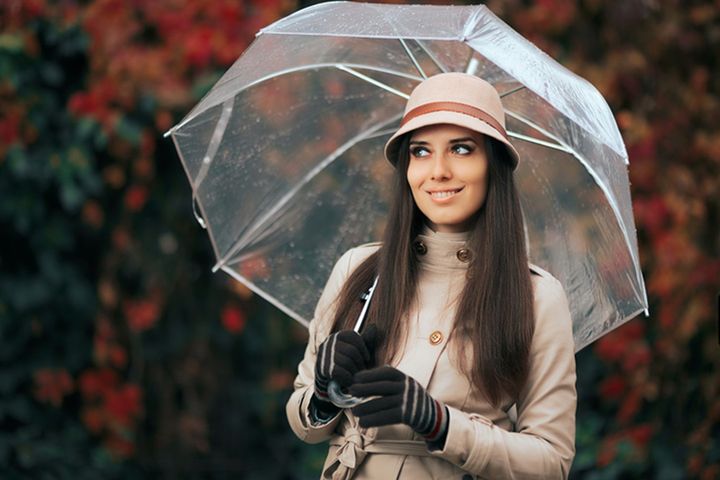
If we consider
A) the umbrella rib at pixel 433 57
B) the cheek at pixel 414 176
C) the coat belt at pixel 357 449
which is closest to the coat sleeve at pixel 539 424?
the coat belt at pixel 357 449

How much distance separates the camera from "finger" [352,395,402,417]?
7.63 feet

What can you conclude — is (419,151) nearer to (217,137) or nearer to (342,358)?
(342,358)

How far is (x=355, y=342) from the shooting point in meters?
2.45

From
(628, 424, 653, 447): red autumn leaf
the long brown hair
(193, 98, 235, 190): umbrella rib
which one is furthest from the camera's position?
(628, 424, 653, 447): red autumn leaf

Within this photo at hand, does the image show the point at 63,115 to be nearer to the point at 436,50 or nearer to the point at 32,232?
the point at 32,232

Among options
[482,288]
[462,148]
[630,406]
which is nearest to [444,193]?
[462,148]

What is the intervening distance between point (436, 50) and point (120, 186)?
8.23ft

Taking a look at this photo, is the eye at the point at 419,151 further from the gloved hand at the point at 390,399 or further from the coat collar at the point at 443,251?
the gloved hand at the point at 390,399

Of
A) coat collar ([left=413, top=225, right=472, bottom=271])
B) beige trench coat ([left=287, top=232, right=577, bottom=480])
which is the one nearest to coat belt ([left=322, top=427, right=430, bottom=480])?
beige trench coat ([left=287, top=232, right=577, bottom=480])

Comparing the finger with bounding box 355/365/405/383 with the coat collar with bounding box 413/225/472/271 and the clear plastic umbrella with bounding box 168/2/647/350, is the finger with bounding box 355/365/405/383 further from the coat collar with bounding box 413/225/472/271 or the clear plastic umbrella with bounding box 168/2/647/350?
the clear plastic umbrella with bounding box 168/2/647/350

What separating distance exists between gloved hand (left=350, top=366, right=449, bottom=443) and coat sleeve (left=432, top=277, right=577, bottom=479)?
0.33 ft

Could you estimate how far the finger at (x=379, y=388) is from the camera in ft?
7.62

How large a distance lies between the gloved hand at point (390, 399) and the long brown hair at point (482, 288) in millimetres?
243

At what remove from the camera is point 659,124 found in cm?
515
